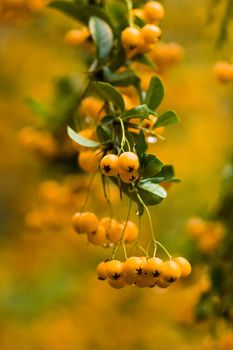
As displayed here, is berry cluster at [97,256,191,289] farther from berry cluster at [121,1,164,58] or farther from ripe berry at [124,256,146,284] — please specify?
berry cluster at [121,1,164,58]

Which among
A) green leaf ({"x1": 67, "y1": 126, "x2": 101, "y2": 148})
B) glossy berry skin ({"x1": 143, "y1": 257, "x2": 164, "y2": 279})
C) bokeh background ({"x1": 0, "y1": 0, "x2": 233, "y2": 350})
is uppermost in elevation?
bokeh background ({"x1": 0, "y1": 0, "x2": 233, "y2": 350})

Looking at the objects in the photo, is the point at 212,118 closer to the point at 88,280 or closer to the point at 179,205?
the point at 179,205

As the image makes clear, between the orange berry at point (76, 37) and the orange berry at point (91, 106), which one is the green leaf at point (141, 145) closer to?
the orange berry at point (91, 106)

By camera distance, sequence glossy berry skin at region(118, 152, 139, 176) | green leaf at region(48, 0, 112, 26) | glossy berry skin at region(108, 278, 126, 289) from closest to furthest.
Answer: glossy berry skin at region(118, 152, 139, 176)
glossy berry skin at region(108, 278, 126, 289)
green leaf at region(48, 0, 112, 26)

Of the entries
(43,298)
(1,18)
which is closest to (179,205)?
(43,298)

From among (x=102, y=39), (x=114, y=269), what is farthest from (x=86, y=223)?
(x=102, y=39)

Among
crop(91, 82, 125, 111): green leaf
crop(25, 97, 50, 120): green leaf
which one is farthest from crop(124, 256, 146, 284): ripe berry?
crop(25, 97, 50, 120): green leaf

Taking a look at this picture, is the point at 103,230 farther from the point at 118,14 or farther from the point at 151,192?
the point at 118,14

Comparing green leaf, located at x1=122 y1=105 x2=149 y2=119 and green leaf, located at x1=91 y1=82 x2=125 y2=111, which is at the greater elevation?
green leaf, located at x1=91 y1=82 x2=125 y2=111
